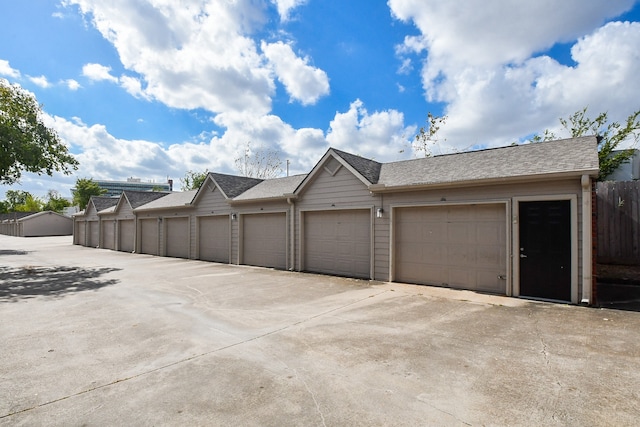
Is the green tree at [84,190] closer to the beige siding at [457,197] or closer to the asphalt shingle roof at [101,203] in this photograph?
the asphalt shingle roof at [101,203]

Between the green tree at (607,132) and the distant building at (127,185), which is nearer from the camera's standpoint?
the green tree at (607,132)

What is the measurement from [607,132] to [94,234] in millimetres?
33024

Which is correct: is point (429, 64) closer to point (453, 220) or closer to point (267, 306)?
point (453, 220)

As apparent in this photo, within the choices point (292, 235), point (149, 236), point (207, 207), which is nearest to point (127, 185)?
point (149, 236)

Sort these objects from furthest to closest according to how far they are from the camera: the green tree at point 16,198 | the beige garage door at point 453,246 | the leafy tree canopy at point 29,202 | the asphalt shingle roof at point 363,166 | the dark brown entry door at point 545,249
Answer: the green tree at point 16,198, the leafy tree canopy at point 29,202, the asphalt shingle roof at point 363,166, the beige garage door at point 453,246, the dark brown entry door at point 545,249

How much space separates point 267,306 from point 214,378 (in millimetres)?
3160

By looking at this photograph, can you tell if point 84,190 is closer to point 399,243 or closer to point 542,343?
point 399,243

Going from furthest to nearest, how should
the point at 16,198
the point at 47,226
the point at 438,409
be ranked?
the point at 16,198 → the point at 47,226 → the point at 438,409

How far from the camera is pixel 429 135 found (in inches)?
797

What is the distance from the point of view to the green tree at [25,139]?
12.7 metres

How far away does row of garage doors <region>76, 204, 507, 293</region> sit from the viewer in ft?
25.8

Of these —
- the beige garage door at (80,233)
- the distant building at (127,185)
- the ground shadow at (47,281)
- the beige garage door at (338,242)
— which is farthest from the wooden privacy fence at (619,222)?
the distant building at (127,185)

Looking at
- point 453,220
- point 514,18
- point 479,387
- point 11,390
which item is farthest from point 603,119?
point 11,390

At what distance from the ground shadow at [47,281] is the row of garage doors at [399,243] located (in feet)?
16.1
